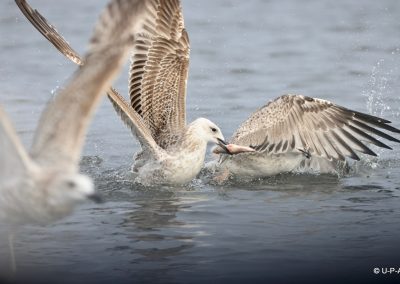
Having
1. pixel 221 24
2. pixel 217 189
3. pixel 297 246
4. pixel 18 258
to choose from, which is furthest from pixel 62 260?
pixel 221 24

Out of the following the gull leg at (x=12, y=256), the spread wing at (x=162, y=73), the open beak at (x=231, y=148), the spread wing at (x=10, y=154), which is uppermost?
the spread wing at (x=162, y=73)

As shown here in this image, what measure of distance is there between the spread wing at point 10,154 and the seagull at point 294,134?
358cm

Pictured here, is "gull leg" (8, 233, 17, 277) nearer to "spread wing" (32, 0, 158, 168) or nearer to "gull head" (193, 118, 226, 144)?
"spread wing" (32, 0, 158, 168)

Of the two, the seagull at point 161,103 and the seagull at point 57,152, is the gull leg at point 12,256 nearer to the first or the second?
the seagull at point 57,152

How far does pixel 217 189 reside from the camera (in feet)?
32.5

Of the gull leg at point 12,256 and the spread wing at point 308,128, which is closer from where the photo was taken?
the gull leg at point 12,256

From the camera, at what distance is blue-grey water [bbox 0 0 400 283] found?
25.2 ft

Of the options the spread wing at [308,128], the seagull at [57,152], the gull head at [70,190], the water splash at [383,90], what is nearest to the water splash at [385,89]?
the water splash at [383,90]

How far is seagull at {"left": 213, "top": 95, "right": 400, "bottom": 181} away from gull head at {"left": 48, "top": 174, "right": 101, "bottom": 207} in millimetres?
3585

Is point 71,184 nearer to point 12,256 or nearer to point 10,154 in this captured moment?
point 10,154

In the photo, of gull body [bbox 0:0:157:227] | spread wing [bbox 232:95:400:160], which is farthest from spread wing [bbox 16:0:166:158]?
gull body [bbox 0:0:157:227]

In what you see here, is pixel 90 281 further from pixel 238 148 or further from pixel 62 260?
pixel 238 148

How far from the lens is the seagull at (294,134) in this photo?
10.4 meters

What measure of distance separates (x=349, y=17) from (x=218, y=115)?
20.6 feet
